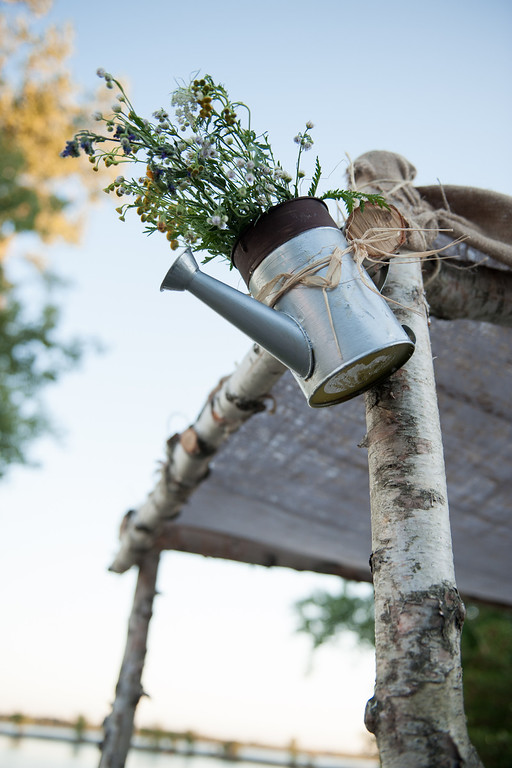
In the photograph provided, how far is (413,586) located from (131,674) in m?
1.87

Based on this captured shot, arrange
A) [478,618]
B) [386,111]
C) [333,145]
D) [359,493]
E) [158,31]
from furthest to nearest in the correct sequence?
[478,618], [158,31], [359,493], [386,111], [333,145]

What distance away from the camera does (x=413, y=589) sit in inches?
29.7

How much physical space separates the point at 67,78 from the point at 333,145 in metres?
7.71

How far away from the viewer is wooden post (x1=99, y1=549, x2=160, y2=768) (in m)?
2.14

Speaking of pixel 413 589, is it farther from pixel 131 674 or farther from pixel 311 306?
pixel 131 674

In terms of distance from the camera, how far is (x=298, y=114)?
3.42 ft

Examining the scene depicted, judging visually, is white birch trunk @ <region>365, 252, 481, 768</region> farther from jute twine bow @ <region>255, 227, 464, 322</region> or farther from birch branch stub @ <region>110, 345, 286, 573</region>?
birch branch stub @ <region>110, 345, 286, 573</region>

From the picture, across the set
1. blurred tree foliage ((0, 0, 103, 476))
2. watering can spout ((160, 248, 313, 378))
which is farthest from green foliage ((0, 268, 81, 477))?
watering can spout ((160, 248, 313, 378))

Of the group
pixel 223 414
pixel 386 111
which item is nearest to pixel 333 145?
pixel 223 414

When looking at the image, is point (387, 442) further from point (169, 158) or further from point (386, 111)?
point (386, 111)

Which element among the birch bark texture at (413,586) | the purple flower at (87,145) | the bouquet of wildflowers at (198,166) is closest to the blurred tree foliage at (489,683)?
the birch bark texture at (413,586)

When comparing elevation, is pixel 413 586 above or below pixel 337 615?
below

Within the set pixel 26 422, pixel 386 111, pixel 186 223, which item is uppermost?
pixel 26 422

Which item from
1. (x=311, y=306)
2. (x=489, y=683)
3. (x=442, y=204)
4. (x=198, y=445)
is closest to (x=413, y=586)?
(x=311, y=306)
